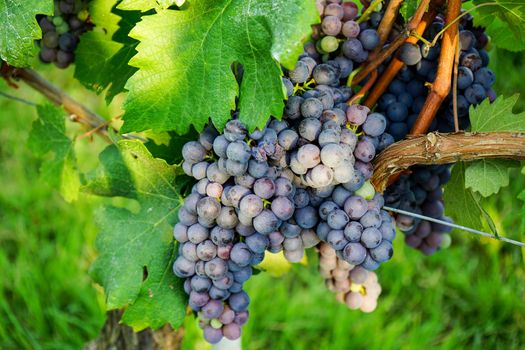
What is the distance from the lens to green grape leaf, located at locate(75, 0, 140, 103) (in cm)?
133

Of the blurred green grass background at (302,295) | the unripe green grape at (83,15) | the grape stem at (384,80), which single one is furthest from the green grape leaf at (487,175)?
the blurred green grass background at (302,295)

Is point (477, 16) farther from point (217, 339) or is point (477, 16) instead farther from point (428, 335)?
point (428, 335)

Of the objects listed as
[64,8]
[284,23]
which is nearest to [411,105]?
[284,23]

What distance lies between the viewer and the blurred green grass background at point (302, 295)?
2516 millimetres

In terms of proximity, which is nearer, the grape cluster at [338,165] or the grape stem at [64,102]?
the grape cluster at [338,165]

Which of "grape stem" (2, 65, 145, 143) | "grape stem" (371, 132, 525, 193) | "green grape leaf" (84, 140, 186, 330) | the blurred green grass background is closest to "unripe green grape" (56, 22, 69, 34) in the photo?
"grape stem" (2, 65, 145, 143)

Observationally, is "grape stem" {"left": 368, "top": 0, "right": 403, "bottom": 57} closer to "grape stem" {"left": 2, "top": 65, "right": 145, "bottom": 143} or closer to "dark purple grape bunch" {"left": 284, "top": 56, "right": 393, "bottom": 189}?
"dark purple grape bunch" {"left": 284, "top": 56, "right": 393, "bottom": 189}

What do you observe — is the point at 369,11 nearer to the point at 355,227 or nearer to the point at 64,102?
the point at 355,227

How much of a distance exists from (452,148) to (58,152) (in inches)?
38.4

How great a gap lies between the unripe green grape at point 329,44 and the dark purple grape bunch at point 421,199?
296 millimetres

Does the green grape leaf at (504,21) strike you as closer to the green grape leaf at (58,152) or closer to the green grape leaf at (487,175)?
the green grape leaf at (487,175)

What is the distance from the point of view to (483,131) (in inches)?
44.1

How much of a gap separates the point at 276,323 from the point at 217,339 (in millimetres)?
1420

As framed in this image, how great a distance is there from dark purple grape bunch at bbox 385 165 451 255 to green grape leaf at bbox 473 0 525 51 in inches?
11.4
